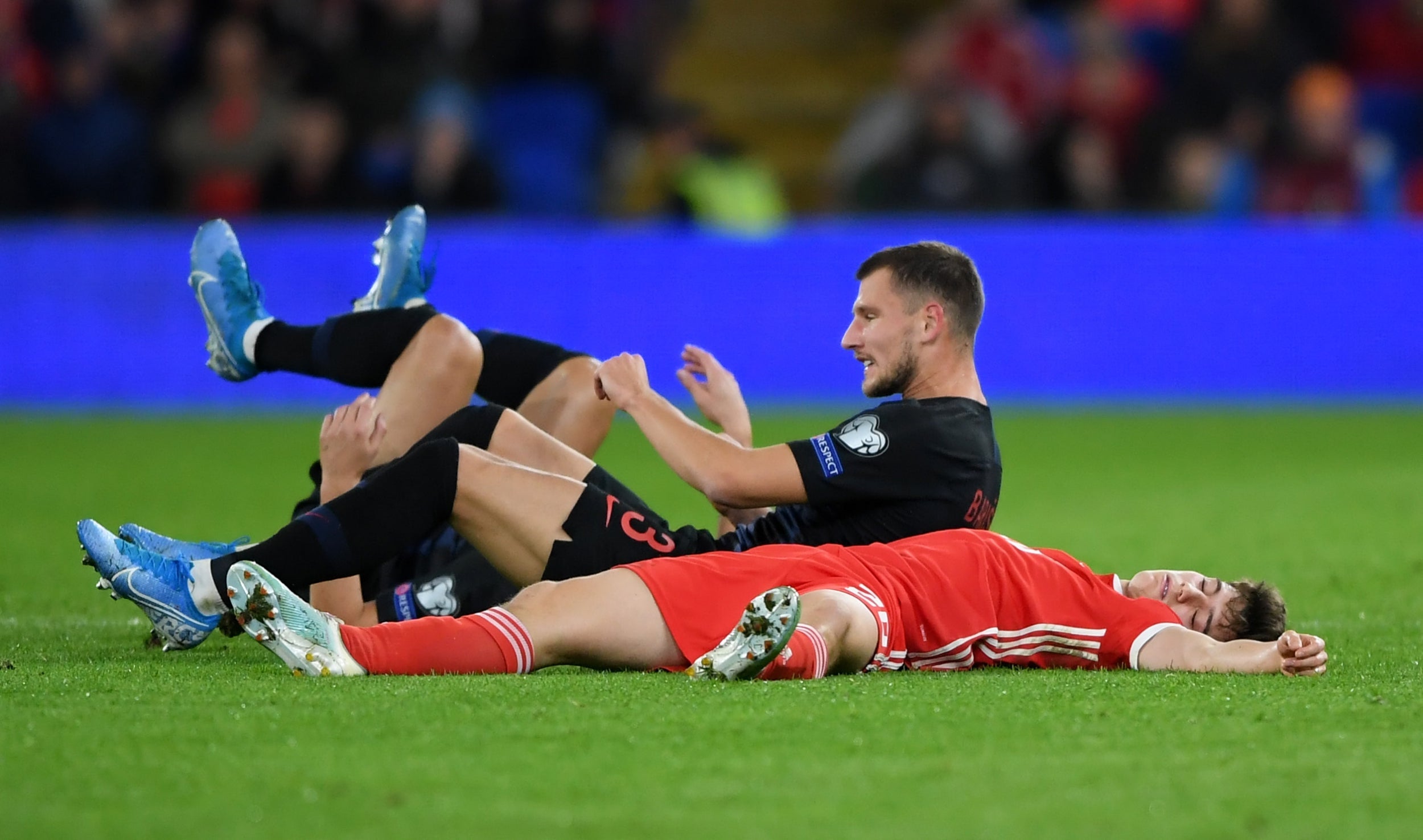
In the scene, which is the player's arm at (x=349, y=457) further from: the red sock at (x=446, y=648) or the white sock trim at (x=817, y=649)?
the white sock trim at (x=817, y=649)

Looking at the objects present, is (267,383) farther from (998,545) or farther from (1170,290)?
(998,545)

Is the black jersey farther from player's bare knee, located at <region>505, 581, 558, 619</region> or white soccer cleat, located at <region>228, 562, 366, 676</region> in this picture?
white soccer cleat, located at <region>228, 562, 366, 676</region>

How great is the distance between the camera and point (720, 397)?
206 inches

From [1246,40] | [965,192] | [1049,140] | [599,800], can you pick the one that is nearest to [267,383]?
[965,192]

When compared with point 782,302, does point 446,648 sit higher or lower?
lower

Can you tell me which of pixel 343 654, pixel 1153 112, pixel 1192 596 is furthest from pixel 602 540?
pixel 1153 112

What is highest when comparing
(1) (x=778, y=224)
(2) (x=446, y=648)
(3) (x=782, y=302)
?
(1) (x=778, y=224)

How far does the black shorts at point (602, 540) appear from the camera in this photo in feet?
14.3

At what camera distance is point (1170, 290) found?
40.9 feet

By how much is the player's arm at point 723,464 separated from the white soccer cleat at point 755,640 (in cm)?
38

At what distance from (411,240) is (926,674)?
7.99 ft

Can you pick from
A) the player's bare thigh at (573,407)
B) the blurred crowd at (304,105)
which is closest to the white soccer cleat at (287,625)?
the player's bare thigh at (573,407)

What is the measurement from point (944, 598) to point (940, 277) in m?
0.88

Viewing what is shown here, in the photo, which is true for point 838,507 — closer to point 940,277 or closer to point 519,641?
point 940,277
